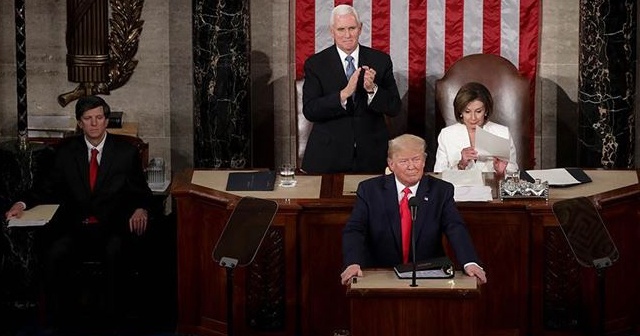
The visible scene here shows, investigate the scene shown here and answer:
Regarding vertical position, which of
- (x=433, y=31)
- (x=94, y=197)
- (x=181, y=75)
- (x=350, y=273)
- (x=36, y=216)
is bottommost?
(x=350, y=273)

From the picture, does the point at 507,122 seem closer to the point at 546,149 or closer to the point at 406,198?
the point at 546,149

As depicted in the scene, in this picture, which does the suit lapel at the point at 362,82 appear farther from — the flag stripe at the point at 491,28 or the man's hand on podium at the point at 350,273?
the man's hand on podium at the point at 350,273

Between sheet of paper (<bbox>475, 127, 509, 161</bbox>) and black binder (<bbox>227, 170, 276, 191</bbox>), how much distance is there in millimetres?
1344

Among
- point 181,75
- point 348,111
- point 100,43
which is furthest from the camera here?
point 181,75

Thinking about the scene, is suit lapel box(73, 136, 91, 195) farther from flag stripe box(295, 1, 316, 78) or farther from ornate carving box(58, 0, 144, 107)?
flag stripe box(295, 1, 316, 78)

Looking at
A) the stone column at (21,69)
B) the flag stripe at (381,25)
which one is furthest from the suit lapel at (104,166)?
the flag stripe at (381,25)

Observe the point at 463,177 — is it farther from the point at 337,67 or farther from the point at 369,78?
the point at 337,67

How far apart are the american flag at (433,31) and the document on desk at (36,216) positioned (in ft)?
8.73

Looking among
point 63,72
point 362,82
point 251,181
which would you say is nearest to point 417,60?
point 362,82

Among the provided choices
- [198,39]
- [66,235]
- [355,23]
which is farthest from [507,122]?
[66,235]

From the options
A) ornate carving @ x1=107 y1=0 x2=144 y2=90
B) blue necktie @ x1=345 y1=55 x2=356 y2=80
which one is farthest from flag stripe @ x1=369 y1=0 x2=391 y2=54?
ornate carving @ x1=107 y1=0 x2=144 y2=90

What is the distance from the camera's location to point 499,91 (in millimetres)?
10750

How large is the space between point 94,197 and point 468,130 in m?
2.54

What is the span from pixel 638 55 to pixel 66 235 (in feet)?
15.0
